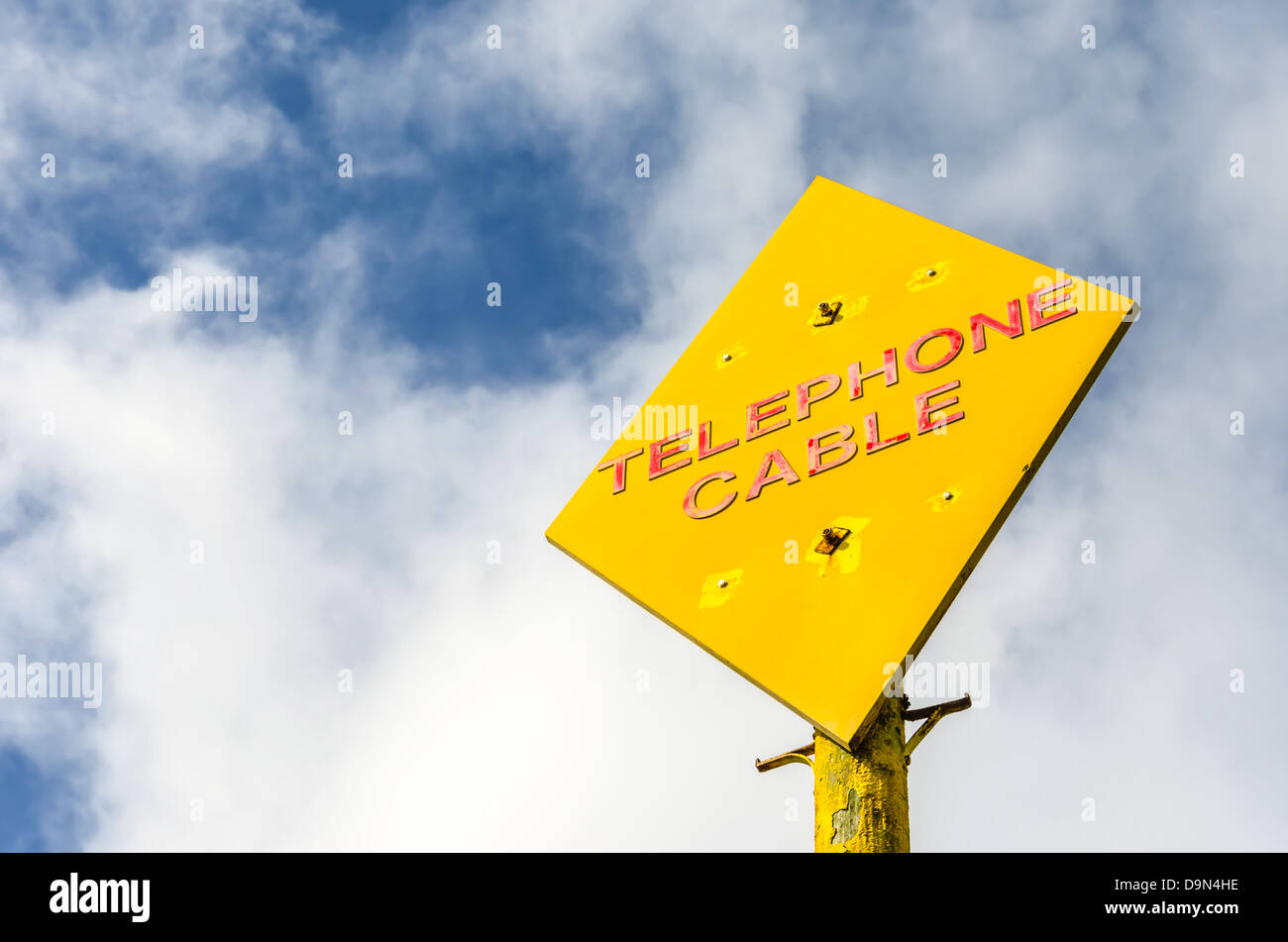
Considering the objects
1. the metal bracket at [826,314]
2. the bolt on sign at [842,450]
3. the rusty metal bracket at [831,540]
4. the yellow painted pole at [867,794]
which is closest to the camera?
the yellow painted pole at [867,794]

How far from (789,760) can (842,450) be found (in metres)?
1.25

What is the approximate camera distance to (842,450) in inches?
181

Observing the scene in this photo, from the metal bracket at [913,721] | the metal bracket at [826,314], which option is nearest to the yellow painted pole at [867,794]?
the metal bracket at [913,721]

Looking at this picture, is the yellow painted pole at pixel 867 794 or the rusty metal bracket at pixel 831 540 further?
the rusty metal bracket at pixel 831 540

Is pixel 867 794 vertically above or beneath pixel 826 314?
beneath

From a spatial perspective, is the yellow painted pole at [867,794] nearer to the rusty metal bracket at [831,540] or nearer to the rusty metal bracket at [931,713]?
the rusty metal bracket at [931,713]

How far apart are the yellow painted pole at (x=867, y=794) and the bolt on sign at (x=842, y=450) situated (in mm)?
243

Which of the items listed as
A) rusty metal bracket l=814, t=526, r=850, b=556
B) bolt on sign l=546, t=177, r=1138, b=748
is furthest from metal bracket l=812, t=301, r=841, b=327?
rusty metal bracket l=814, t=526, r=850, b=556

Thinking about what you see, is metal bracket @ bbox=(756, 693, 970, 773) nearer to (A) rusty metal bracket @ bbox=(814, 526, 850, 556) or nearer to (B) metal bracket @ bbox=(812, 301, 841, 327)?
(A) rusty metal bracket @ bbox=(814, 526, 850, 556)

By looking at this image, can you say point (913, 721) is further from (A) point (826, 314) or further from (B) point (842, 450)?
(A) point (826, 314)

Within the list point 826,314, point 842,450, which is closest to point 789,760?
point 842,450

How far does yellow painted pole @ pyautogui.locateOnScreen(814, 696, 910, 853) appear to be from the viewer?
372cm

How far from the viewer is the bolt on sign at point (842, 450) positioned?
3.96 m
